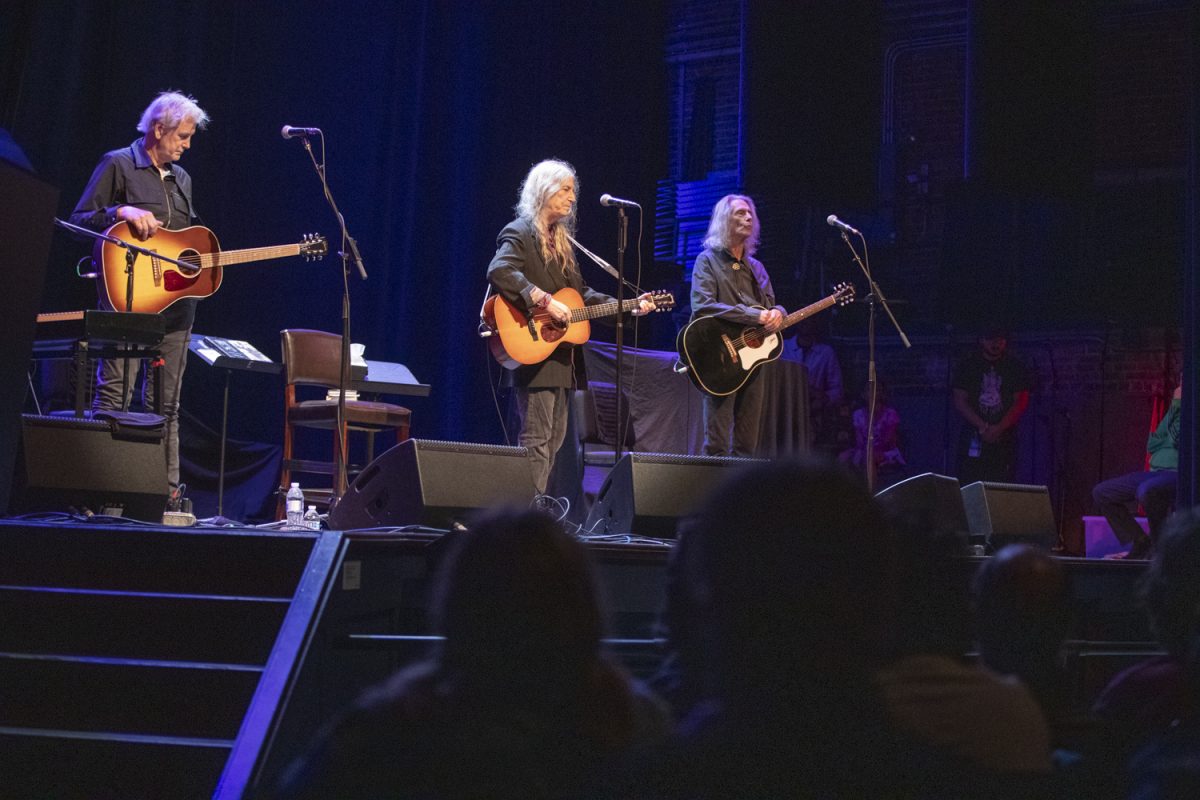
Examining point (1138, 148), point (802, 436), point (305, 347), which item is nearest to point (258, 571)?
point (305, 347)

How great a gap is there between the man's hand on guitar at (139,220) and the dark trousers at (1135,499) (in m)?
5.60

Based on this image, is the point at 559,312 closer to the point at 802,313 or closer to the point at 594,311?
the point at 594,311

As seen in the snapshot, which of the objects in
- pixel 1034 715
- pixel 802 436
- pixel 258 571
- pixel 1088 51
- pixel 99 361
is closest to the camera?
pixel 1034 715

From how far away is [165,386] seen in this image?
19.4 feet

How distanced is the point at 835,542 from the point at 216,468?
729 cm

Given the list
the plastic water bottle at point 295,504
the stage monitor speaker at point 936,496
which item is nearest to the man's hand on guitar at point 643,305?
the stage monitor speaker at point 936,496

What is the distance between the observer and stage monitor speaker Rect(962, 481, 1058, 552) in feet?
17.4

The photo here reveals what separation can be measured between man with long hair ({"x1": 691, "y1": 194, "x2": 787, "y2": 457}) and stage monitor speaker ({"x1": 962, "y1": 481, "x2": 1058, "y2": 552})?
131 centimetres

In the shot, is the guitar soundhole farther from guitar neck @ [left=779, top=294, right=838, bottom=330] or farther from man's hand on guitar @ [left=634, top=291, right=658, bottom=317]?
guitar neck @ [left=779, top=294, right=838, bottom=330]

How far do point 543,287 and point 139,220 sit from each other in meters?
1.98

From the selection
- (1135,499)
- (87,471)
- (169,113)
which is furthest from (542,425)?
(1135,499)

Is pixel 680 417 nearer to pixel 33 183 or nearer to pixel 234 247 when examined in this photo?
pixel 234 247

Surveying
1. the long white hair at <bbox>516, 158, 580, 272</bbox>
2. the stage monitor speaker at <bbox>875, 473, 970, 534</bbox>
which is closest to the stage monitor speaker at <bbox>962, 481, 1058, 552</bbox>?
the stage monitor speaker at <bbox>875, 473, 970, 534</bbox>

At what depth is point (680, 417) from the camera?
8758 millimetres
